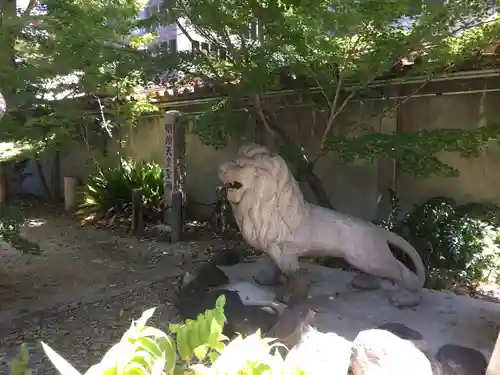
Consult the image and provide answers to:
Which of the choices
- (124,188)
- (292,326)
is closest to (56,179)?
(124,188)

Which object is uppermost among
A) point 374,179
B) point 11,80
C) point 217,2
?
point 217,2

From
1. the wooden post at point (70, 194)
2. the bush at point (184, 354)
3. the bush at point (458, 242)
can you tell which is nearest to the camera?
the bush at point (184, 354)

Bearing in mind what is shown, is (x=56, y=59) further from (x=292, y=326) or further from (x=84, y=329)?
(x=292, y=326)

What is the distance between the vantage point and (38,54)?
5746 mm

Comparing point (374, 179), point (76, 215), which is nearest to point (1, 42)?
point (374, 179)

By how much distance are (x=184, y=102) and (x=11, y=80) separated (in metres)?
4.89

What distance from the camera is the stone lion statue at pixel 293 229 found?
402 cm

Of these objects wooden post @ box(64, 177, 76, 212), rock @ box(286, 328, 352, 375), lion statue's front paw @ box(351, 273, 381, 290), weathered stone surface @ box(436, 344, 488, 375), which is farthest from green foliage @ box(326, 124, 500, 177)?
wooden post @ box(64, 177, 76, 212)

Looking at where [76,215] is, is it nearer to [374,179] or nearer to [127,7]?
[127,7]

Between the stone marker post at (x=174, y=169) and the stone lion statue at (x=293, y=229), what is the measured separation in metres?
4.30

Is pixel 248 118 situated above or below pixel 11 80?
below

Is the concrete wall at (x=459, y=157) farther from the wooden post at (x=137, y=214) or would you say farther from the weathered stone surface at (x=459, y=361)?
the wooden post at (x=137, y=214)

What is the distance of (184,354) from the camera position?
1290mm

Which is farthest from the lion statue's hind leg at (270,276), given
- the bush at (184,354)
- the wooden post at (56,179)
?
the wooden post at (56,179)
